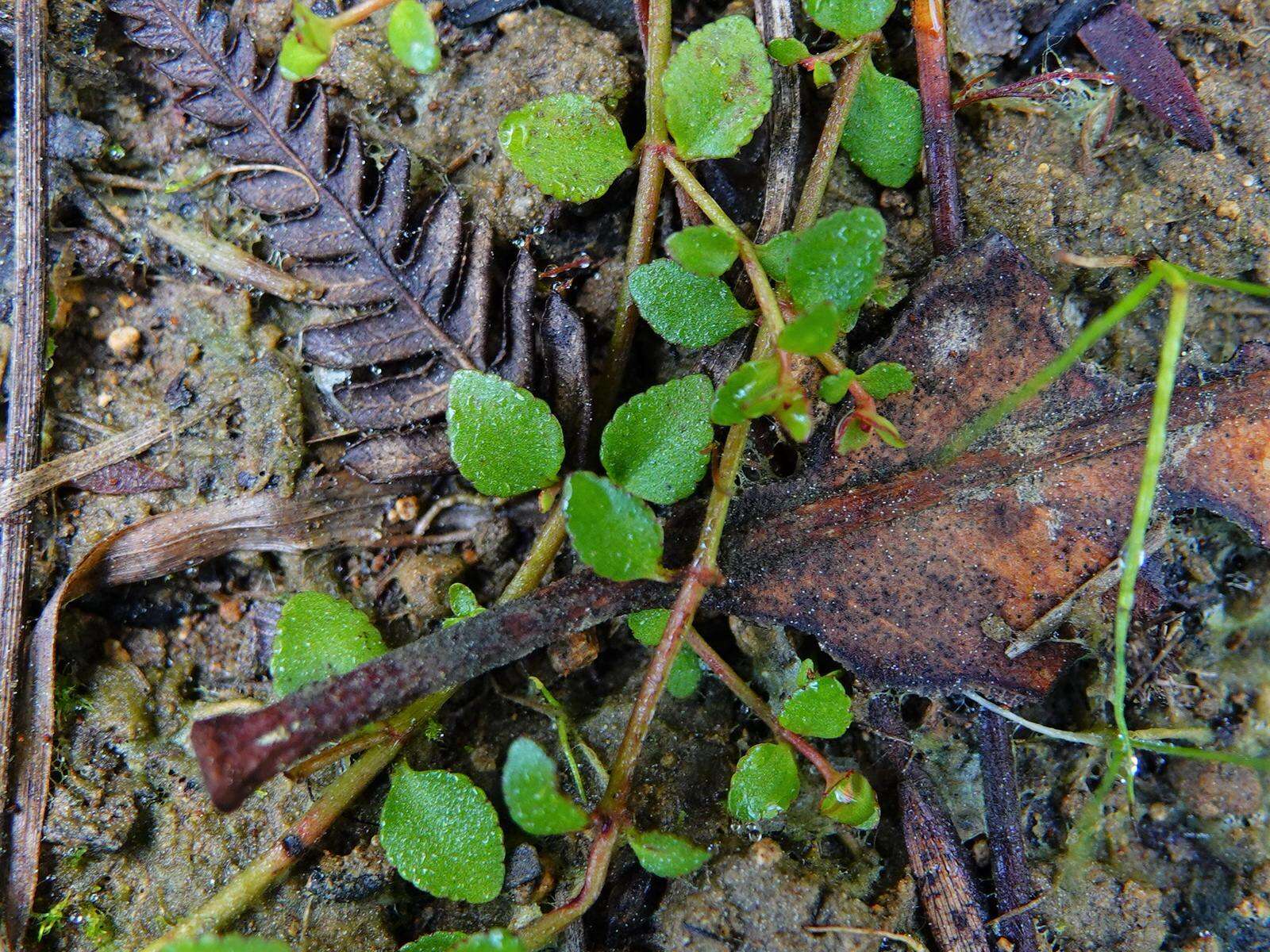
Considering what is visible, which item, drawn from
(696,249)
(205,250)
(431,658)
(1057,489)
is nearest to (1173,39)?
(1057,489)

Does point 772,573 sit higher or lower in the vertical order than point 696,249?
lower

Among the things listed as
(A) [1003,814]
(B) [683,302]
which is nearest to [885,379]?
(B) [683,302]

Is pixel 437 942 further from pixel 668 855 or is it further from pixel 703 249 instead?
pixel 703 249

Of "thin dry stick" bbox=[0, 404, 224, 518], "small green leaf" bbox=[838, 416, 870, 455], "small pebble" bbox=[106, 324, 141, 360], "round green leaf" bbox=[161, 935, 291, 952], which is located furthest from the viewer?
"small pebble" bbox=[106, 324, 141, 360]

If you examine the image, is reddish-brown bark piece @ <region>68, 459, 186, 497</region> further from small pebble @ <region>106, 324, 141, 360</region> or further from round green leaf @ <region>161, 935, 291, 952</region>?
round green leaf @ <region>161, 935, 291, 952</region>

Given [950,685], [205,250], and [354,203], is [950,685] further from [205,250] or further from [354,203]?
[205,250]

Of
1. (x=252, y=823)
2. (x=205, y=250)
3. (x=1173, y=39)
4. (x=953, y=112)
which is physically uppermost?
(x=1173, y=39)

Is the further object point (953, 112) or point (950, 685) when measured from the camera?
point (953, 112)

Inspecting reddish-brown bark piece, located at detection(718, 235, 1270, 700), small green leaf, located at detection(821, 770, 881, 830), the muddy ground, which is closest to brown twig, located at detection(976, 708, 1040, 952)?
the muddy ground
